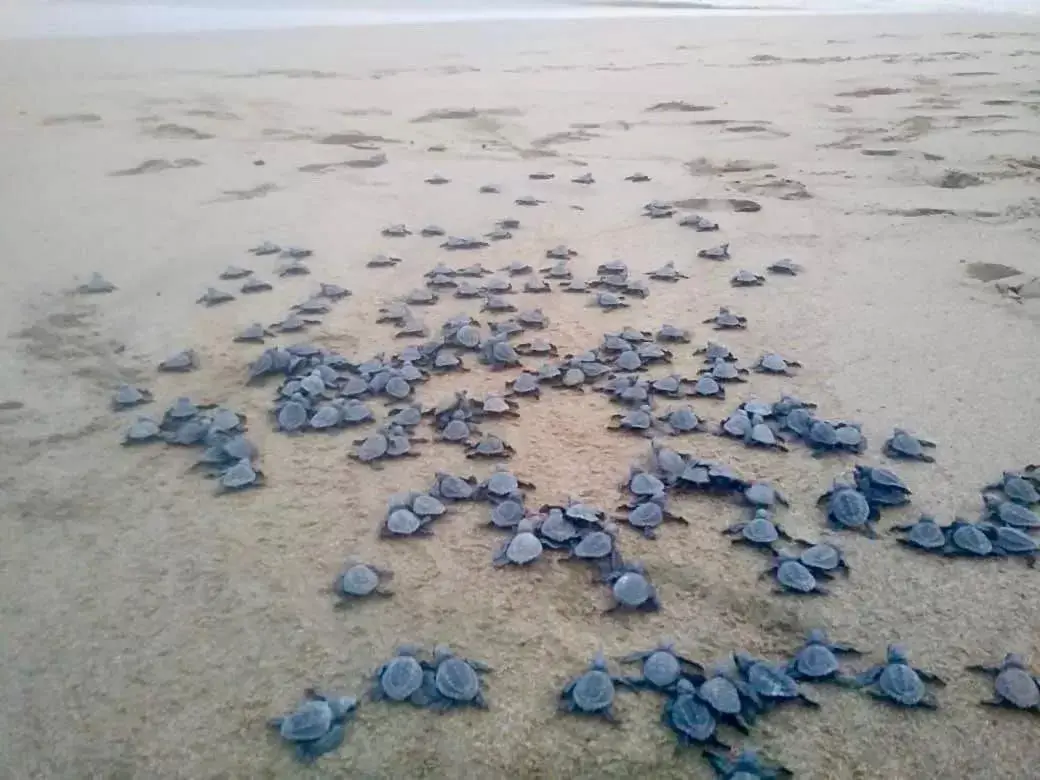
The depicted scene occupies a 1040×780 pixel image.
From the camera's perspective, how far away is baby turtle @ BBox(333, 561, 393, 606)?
189cm

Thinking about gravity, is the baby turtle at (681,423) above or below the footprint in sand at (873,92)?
below

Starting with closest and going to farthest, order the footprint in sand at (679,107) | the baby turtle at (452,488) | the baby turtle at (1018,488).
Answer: the baby turtle at (1018,488), the baby turtle at (452,488), the footprint in sand at (679,107)

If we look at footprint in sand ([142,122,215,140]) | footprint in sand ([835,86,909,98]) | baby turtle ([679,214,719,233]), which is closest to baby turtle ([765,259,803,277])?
baby turtle ([679,214,719,233])

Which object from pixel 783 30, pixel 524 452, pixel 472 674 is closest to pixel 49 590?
pixel 472 674

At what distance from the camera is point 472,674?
5.40 ft

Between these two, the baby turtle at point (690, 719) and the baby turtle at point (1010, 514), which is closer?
the baby turtle at point (690, 719)

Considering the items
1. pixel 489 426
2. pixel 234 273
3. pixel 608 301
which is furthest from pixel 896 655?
pixel 234 273

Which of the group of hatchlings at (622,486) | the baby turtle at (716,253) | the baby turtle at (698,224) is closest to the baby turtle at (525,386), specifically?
the group of hatchlings at (622,486)

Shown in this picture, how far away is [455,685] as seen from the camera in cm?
162

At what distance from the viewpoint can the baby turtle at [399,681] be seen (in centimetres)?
162

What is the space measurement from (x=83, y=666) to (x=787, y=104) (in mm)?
6319

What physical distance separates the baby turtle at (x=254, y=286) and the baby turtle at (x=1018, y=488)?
9.03 feet

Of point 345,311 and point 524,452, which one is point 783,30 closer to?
point 345,311

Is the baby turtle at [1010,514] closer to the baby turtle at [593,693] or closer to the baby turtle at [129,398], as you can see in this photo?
the baby turtle at [593,693]
